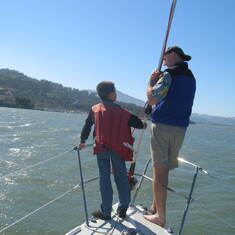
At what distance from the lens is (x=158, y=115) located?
4383mm

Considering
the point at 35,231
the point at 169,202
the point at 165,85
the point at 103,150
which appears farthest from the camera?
the point at 169,202

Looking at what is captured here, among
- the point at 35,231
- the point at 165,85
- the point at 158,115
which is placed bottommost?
the point at 35,231

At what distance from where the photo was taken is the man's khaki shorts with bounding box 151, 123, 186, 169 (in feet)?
14.3

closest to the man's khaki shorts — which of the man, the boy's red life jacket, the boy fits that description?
the man

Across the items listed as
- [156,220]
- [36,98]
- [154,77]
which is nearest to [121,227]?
[156,220]

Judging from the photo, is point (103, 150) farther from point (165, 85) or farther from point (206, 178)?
point (206, 178)

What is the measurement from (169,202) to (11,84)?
155683mm

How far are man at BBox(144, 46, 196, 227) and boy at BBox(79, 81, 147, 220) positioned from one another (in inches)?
12.1

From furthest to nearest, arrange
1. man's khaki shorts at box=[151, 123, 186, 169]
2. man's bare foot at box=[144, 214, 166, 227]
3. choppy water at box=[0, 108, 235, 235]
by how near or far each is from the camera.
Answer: choppy water at box=[0, 108, 235, 235] < man's bare foot at box=[144, 214, 166, 227] < man's khaki shorts at box=[151, 123, 186, 169]

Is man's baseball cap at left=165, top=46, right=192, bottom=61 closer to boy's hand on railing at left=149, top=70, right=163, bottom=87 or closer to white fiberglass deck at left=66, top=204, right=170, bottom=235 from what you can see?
boy's hand on railing at left=149, top=70, right=163, bottom=87

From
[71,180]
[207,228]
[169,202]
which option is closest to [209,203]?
[169,202]

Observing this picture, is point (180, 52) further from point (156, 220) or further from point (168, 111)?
point (156, 220)

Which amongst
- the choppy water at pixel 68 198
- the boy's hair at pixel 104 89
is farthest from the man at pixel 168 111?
→ the choppy water at pixel 68 198

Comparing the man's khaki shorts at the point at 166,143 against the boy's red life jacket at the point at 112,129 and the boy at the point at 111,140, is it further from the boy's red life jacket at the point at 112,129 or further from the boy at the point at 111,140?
the boy's red life jacket at the point at 112,129
